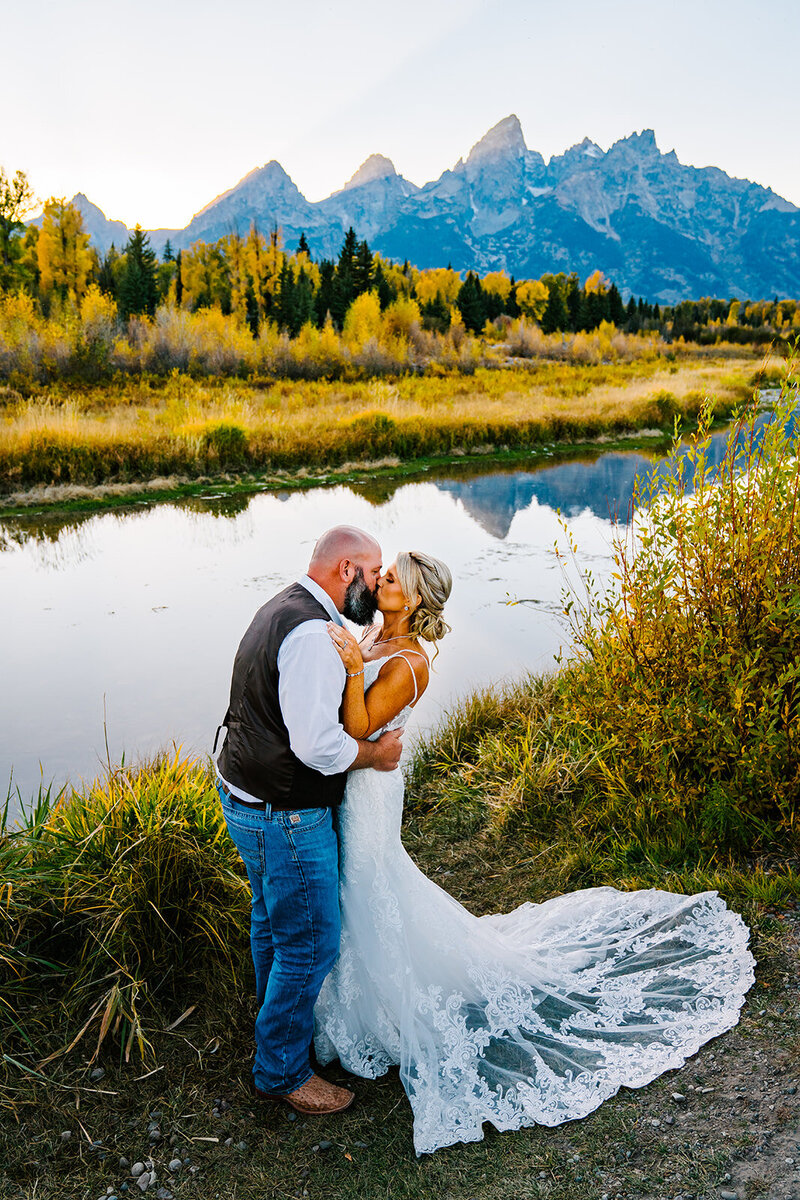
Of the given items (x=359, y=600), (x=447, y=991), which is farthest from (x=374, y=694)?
(x=447, y=991)

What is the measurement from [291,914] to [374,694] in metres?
0.82

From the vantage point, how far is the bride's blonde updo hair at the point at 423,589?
3.06 meters

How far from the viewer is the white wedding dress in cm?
293

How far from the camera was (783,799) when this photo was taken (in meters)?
4.09

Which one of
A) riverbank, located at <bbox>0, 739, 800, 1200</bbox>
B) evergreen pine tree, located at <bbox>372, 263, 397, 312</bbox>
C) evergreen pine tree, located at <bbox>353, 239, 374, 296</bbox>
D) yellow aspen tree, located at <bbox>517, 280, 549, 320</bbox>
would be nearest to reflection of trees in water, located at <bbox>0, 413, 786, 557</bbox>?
riverbank, located at <bbox>0, 739, 800, 1200</bbox>

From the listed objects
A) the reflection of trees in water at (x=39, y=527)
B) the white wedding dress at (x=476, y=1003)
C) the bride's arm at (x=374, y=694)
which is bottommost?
the white wedding dress at (x=476, y=1003)

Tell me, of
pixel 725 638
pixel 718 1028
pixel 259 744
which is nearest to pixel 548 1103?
pixel 718 1028

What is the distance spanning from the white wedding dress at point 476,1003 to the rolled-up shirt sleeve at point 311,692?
431 millimetres

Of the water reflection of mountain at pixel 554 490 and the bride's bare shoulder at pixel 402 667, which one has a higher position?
the bride's bare shoulder at pixel 402 667

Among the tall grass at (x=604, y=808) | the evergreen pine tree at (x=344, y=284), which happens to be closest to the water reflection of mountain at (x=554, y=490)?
the tall grass at (x=604, y=808)

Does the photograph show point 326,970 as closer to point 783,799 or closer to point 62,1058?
point 62,1058

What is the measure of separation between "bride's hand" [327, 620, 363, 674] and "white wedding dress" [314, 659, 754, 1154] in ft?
0.73

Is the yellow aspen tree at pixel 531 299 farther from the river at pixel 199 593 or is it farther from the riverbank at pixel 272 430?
the river at pixel 199 593

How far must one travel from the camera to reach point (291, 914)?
291 centimetres
